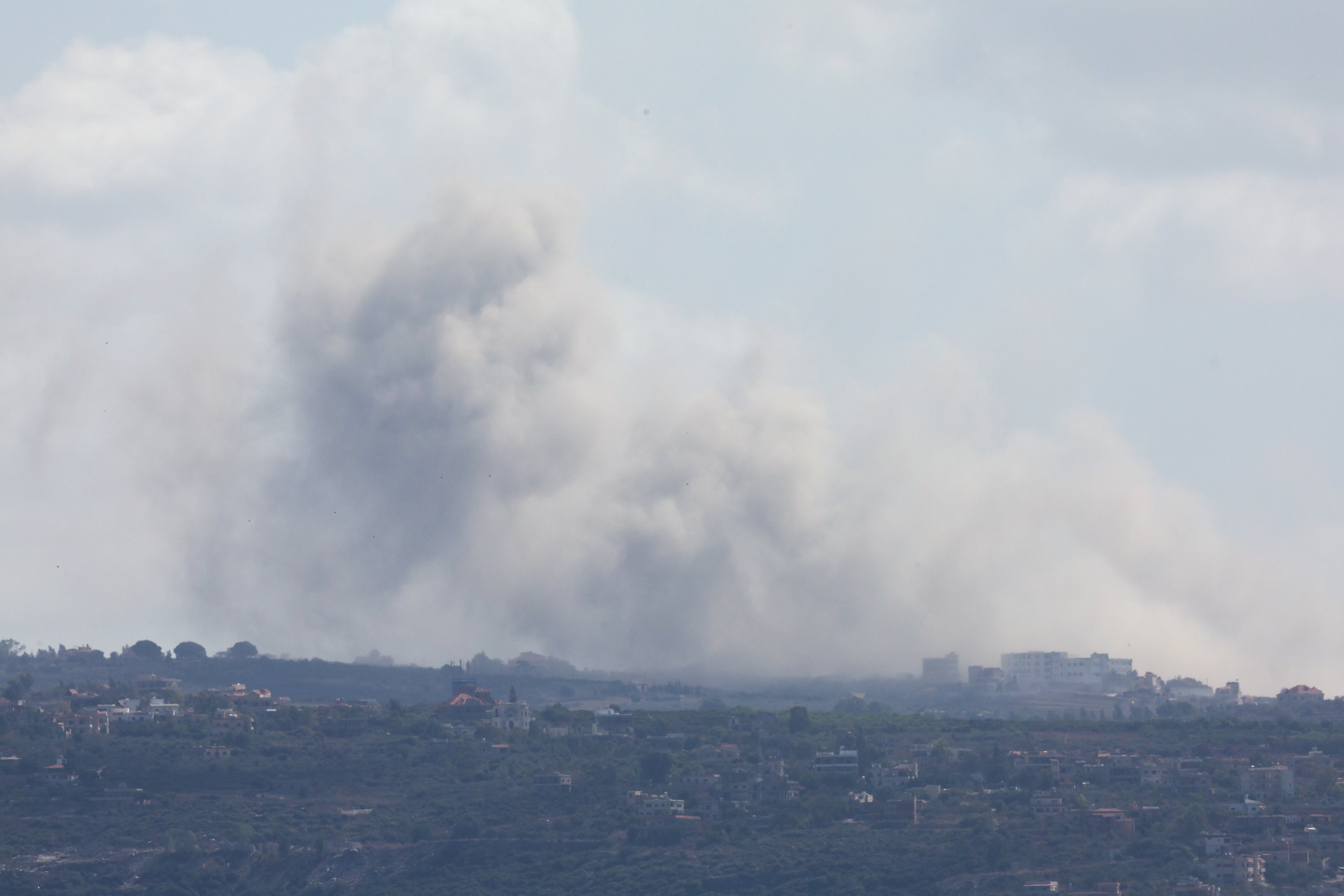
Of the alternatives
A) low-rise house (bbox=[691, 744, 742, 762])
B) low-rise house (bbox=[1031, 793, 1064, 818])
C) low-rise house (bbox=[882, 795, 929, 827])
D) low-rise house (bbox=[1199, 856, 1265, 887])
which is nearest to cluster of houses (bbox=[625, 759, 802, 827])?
low-rise house (bbox=[691, 744, 742, 762])

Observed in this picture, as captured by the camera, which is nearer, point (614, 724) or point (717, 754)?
point (717, 754)

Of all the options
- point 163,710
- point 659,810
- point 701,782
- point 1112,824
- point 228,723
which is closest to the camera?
point 1112,824

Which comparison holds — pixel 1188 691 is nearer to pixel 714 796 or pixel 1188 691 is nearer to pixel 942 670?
pixel 942 670

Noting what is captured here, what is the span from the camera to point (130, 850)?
90.6 meters

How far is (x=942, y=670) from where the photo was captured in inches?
7338

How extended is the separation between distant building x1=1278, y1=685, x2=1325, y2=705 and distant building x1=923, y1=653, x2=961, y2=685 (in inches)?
1306

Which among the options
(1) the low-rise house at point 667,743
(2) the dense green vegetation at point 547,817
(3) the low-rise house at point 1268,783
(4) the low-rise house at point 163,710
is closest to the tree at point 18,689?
(4) the low-rise house at point 163,710

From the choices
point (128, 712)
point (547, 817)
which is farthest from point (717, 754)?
point (128, 712)

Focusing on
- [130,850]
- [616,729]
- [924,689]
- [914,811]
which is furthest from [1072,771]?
[924,689]

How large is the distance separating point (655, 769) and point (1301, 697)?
6921 centimetres

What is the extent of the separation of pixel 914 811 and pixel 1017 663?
100.0 metres

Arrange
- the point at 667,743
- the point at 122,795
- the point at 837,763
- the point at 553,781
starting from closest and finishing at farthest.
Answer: the point at 122,795 < the point at 553,781 < the point at 837,763 < the point at 667,743

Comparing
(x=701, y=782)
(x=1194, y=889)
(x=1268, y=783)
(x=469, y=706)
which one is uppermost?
(x=469, y=706)

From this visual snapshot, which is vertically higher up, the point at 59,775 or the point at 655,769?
the point at 655,769
